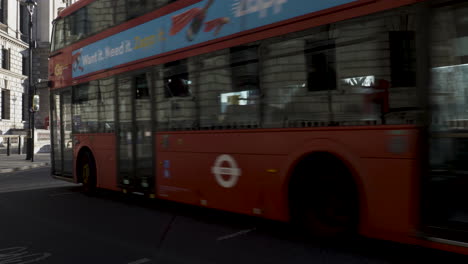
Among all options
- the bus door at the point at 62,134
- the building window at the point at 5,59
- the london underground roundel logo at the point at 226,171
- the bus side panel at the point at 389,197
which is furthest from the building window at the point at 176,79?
the building window at the point at 5,59

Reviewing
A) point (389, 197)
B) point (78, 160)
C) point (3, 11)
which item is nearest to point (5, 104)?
point (3, 11)

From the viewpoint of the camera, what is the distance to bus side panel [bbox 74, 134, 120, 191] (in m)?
8.53

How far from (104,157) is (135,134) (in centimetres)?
145

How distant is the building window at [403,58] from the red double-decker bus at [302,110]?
0.01 meters

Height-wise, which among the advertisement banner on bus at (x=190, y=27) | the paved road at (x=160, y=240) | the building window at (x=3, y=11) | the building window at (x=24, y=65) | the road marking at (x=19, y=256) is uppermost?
the building window at (x=3, y=11)

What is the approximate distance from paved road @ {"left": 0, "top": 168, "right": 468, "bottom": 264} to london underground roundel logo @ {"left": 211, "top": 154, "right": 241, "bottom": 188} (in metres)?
0.69

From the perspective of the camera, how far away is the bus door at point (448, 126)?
12.3ft

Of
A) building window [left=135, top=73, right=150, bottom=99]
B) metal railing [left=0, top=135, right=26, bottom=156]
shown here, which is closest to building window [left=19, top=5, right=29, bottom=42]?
metal railing [left=0, top=135, right=26, bottom=156]

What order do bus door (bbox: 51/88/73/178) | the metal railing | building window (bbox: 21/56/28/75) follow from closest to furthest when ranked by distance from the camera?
bus door (bbox: 51/88/73/178)
the metal railing
building window (bbox: 21/56/28/75)

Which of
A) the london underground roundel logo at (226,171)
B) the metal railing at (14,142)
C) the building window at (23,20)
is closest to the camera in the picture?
the london underground roundel logo at (226,171)

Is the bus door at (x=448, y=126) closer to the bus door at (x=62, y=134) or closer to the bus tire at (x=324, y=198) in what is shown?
the bus tire at (x=324, y=198)

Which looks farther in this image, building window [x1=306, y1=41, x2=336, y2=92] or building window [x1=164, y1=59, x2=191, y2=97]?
building window [x1=164, y1=59, x2=191, y2=97]

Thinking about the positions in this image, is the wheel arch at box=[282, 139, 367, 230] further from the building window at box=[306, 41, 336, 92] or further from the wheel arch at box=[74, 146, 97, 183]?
the wheel arch at box=[74, 146, 97, 183]

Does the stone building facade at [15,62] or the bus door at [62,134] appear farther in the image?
the stone building facade at [15,62]
